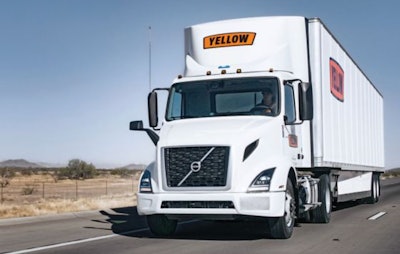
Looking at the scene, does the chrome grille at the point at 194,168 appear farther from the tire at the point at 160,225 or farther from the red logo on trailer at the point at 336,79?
the red logo on trailer at the point at 336,79

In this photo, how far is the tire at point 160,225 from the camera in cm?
1197

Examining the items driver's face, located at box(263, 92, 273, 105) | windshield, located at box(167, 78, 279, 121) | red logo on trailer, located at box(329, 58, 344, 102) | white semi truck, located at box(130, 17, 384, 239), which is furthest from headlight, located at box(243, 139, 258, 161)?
red logo on trailer, located at box(329, 58, 344, 102)

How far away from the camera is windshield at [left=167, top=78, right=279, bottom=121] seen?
39.6 feet

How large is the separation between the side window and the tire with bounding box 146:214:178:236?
3114 millimetres

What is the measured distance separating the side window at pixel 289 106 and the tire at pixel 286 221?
135 centimetres

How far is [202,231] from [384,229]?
4.03 metres

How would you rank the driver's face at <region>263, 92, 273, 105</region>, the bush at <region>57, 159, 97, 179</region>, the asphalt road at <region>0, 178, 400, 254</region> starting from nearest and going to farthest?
the asphalt road at <region>0, 178, 400, 254</region> < the driver's face at <region>263, 92, 273, 105</region> < the bush at <region>57, 159, 97, 179</region>

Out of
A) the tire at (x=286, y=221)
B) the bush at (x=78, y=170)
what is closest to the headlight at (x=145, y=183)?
the tire at (x=286, y=221)

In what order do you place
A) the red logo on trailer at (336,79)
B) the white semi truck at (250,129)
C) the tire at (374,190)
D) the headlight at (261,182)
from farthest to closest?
the tire at (374,190)
the red logo on trailer at (336,79)
the white semi truck at (250,129)
the headlight at (261,182)

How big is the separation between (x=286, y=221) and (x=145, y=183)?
8.77 feet

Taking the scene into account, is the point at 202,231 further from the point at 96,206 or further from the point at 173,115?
the point at 96,206

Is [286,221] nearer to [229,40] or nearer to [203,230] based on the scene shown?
[203,230]

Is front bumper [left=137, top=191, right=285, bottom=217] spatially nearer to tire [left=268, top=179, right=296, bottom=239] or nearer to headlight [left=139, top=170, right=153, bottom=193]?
headlight [left=139, top=170, right=153, bottom=193]

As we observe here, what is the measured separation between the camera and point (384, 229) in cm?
1368
